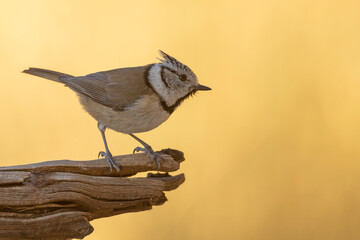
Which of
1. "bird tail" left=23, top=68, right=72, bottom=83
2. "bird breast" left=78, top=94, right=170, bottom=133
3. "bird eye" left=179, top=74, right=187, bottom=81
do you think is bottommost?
"bird breast" left=78, top=94, right=170, bottom=133

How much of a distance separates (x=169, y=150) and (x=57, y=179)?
2.19ft

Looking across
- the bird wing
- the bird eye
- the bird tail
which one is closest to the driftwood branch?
the bird wing

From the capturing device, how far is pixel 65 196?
2.02 meters

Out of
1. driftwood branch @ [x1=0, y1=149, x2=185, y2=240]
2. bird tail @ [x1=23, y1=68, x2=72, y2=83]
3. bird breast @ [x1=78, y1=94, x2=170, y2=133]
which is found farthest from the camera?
bird tail @ [x1=23, y1=68, x2=72, y2=83]

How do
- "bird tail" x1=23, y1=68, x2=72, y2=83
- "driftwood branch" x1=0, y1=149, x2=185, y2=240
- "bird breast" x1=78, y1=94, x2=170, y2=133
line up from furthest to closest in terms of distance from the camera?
"bird tail" x1=23, y1=68, x2=72, y2=83, "bird breast" x1=78, y1=94, x2=170, y2=133, "driftwood branch" x1=0, y1=149, x2=185, y2=240

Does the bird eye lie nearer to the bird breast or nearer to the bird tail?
the bird breast

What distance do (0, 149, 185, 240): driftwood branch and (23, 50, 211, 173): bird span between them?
161 mm

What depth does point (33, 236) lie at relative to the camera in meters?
1.96

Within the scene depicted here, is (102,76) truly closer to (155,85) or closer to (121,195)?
(155,85)

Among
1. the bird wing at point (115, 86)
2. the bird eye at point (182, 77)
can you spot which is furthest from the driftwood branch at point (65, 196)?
the bird eye at point (182, 77)

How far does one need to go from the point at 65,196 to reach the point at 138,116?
575 millimetres

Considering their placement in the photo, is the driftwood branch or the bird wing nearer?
the driftwood branch

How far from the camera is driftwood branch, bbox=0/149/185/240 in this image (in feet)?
6.40

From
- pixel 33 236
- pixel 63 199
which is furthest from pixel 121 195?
pixel 33 236
